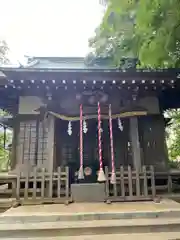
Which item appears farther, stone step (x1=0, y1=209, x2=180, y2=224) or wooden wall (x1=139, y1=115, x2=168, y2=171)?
wooden wall (x1=139, y1=115, x2=168, y2=171)

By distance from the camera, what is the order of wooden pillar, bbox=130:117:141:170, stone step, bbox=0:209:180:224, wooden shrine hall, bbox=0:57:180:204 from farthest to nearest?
1. wooden pillar, bbox=130:117:141:170
2. wooden shrine hall, bbox=0:57:180:204
3. stone step, bbox=0:209:180:224

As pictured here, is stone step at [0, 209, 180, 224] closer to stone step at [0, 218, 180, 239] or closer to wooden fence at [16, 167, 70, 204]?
stone step at [0, 218, 180, 239]

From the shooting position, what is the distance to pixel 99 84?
235 inches

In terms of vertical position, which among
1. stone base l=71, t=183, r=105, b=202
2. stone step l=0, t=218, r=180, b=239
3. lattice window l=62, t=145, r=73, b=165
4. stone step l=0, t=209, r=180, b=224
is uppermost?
lattice window l=62, t=145, r=73, b=165

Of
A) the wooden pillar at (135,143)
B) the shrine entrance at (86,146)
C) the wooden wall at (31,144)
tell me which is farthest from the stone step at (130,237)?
the shrine entrance at (86,146)

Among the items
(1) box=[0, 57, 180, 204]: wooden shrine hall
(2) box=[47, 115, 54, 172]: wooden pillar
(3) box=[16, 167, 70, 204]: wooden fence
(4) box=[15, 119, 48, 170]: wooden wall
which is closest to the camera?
(3) box=[16, 167, 70, 204]: wooden fence

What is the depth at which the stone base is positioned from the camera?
5.41 metres

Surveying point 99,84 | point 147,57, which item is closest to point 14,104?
point 99,84

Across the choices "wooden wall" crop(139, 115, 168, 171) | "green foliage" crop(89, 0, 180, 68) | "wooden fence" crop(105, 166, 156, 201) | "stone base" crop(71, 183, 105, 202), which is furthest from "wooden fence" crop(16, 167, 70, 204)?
"green foliage" crop(89, 0, 180, 68)

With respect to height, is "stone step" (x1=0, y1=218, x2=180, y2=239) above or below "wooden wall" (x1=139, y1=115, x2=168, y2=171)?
below

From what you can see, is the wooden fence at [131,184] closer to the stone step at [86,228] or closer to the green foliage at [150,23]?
the stone step at [86,228]

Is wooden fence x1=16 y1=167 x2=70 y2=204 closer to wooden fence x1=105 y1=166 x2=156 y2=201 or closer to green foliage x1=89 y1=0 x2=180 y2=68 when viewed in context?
wooden fence x1=105 y1=166 x2=156 y2=201

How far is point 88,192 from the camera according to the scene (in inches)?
215

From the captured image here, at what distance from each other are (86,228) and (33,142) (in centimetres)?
340
